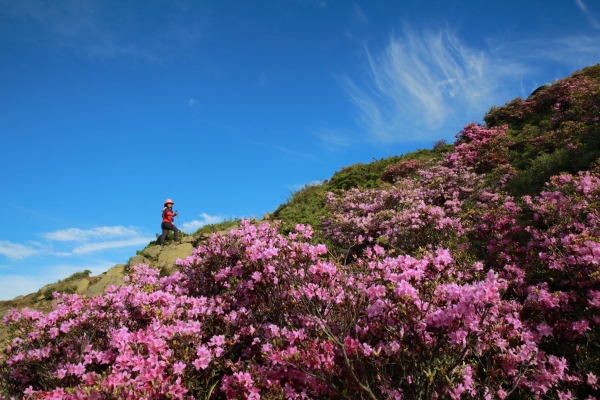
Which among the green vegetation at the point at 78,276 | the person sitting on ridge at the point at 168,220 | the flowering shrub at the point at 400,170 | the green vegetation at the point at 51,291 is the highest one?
the flowering shrub at the point at 400,170

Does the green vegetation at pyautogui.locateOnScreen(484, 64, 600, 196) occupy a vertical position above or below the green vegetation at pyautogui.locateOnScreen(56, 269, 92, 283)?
above

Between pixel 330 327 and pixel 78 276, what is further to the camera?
pixel 78 276

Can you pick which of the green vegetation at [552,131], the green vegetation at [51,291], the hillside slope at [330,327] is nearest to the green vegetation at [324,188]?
the green vegetation at [552,131]

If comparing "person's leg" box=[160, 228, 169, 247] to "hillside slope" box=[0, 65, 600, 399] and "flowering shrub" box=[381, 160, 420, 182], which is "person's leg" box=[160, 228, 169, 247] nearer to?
"hillside slope" box=[0, 65, 600, 399]

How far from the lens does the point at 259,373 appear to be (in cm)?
373

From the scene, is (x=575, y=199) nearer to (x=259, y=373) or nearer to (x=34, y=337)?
(x=259, y=373)

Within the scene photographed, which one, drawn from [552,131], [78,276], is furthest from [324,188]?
[78,276]

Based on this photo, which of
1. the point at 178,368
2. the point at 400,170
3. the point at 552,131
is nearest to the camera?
the point at 178,368

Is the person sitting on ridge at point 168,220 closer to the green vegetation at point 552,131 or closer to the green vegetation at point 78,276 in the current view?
the green vegetation at point 78,276

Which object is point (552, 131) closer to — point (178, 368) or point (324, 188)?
point (324, 188)

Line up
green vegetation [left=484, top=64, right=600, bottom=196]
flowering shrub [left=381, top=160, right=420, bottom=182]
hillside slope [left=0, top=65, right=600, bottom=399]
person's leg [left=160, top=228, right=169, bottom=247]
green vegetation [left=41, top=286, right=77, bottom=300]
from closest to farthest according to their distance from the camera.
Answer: hillside slope [left=0, top=65, right=600, bottom=399] < green vegetation [left=484, top=64, right=600, bottom=196] < green vegetation [left=41, top=286, right=77, bottom=300] < person's leg [left=160, top=228, right=169, bottom=247] < flowering shrub [left=381, top=160, right=420, bottom=182]

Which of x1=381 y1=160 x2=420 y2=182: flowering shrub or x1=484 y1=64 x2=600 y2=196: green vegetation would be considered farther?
x1=381 y1=160 x2=420 y2=182: flowering shrub

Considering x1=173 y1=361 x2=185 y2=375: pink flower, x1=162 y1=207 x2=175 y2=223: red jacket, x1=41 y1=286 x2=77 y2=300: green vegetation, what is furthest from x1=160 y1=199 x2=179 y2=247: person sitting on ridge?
x1=173 y1=361 x2=185 y2=375: pink flower

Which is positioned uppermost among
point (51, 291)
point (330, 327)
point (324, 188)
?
point (324, 188)
